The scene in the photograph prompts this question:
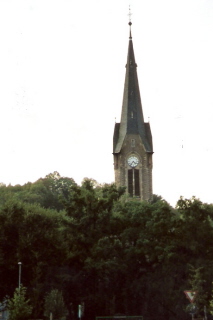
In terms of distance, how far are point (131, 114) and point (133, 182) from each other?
11.7m

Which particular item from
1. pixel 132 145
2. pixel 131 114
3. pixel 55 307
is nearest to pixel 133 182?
pixel 132 145

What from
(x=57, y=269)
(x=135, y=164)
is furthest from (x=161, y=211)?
(x=135, y=164)

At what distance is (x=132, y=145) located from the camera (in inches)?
4242

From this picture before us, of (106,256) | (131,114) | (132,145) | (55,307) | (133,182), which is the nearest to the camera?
(55,307)

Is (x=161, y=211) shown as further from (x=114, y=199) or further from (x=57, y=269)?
(x=57, y=269)

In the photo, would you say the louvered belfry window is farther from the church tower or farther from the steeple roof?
the steeple roof

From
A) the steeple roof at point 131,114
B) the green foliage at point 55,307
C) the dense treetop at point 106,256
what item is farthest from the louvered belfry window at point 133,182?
the green foliage at point 55,307

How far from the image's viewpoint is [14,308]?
47.5 metres

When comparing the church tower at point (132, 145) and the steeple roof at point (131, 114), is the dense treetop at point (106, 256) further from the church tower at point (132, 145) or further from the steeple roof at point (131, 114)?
the steeple roof at point (131, 114)

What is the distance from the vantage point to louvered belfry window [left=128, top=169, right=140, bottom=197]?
105688mm

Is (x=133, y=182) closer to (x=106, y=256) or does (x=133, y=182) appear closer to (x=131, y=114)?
(x=131, y=114)

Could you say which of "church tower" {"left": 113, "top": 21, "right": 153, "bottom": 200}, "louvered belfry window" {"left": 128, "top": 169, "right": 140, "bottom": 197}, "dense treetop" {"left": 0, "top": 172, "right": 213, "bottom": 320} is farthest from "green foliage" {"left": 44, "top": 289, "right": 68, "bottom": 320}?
"louvered belfry window" {"left": 128, "top": 169, "right": 140, "bottom": 197}

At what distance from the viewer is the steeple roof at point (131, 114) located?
108375mm

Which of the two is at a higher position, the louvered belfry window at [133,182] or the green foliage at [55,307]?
the louvered belfry window at [133,182]
